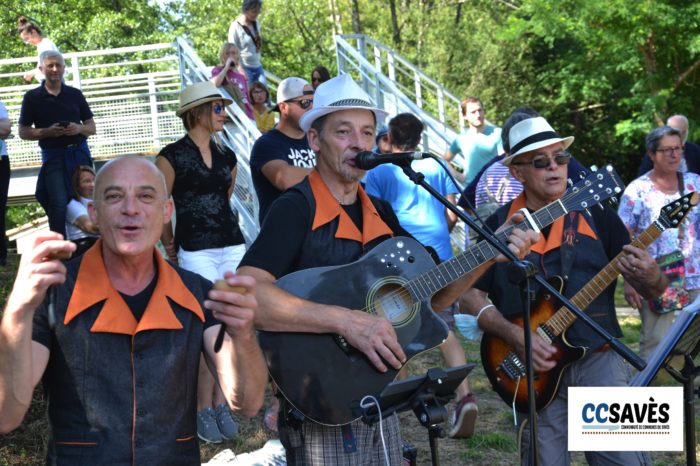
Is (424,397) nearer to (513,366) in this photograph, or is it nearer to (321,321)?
(321,321)

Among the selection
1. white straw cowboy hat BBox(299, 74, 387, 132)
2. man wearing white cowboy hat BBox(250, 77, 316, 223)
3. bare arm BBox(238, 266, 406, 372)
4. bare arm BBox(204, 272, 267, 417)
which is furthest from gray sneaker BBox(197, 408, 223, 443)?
bare arm BBox(204, 272, 267, 417)

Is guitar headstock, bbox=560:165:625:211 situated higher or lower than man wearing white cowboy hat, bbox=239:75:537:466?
higher

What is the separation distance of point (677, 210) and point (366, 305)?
166cm

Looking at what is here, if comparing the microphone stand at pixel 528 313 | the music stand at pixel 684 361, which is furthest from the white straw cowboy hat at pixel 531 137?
the music stand at pixel 684 361

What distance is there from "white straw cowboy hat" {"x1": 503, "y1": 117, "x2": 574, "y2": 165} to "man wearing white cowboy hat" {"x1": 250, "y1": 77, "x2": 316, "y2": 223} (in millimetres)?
1524

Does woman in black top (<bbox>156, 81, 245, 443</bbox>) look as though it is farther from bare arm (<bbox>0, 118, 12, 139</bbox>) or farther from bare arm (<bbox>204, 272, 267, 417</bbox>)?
bare arm (<bbox>204, 272, 267, 417</bbox>)

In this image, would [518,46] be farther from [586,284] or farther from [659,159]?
[586,284]

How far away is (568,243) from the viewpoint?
445 centimetres

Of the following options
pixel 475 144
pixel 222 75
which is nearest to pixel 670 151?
pixel 475 144

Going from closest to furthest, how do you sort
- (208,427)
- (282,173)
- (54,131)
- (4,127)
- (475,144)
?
(282,173), (208,427), (4,127), (54,131), (475,144)

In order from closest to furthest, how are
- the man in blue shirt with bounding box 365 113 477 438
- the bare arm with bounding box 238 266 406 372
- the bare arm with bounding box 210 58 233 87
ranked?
the bare arm with bounding box 238 266 406 372 < the man in blue shirt with bounding box 365 113 477 438 < the bare arm with bounding box 210 58 233 87

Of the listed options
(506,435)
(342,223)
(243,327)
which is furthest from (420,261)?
(506,435)

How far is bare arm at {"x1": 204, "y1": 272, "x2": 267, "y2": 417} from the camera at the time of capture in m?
2.83

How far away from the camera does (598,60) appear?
22.8 meters
